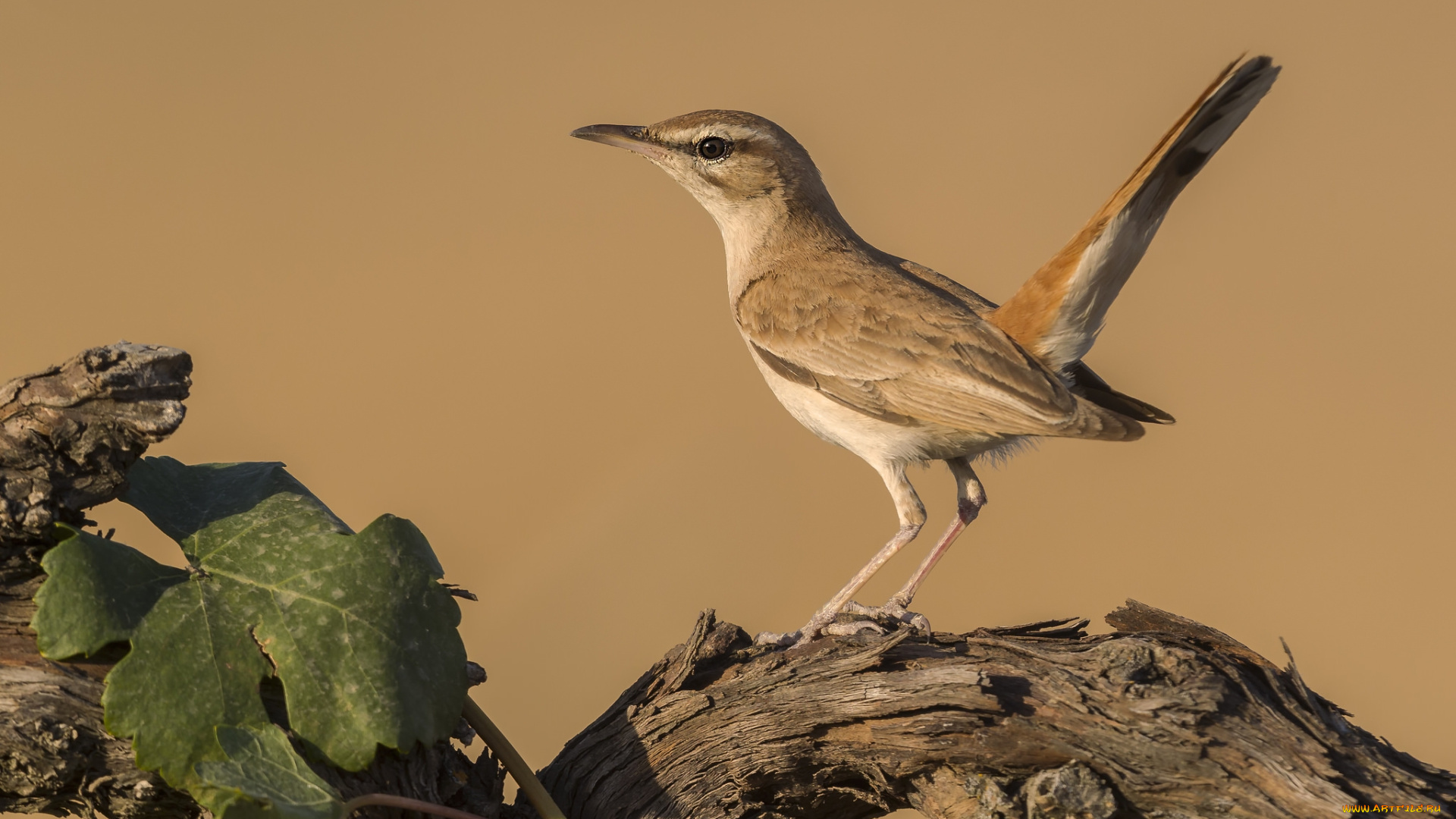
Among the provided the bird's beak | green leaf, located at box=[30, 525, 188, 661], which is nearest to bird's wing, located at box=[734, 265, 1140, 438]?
the bird's beak

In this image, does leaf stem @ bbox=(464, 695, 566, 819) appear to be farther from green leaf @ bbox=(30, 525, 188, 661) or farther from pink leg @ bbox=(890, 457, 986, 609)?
pink leg @ bbox=(890, 457, 986, 609)

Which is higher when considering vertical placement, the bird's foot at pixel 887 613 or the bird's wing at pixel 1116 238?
the bird's wing at pixel 1116 238

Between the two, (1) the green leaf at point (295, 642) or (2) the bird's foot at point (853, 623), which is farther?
(2) the bird's foot at point (853, 623)

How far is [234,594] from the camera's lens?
2783mm

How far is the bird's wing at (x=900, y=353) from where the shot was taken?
4547mm

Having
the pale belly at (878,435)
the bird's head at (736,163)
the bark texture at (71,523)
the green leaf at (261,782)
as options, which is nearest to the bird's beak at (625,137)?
the bird's head at (736,163)

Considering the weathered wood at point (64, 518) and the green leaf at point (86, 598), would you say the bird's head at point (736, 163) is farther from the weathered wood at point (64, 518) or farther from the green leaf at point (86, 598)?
the green leaf at point (86, 598)

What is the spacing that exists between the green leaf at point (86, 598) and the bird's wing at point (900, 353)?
10.3 ft

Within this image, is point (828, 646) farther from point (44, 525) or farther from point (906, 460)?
point (44, 525)

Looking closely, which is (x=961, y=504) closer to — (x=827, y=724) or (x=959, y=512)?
(x=959, y=512)

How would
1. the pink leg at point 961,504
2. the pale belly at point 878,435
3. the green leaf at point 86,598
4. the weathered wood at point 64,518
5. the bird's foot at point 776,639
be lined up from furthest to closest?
the pink leg at point 961,504 → the pale belly at point 878,435 → the bird's foot at point 776,639 → the weathered wood at point 64,518 → the green leaf at point 86,598

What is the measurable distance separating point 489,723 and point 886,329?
2759 millimetres

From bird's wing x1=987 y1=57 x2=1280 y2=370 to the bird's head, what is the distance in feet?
4.52

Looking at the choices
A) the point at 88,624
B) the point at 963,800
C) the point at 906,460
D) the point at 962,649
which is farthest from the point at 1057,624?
the point at 88,624
